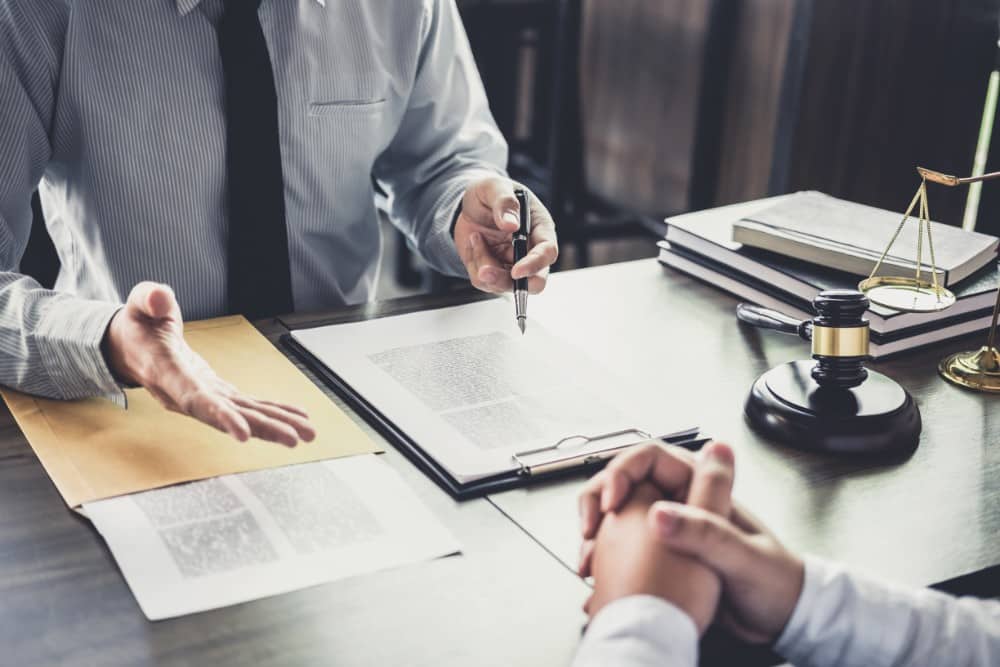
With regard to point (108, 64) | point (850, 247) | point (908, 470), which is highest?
point (108, 64)

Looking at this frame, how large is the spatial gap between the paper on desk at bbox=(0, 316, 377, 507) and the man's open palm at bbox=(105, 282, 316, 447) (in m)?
0.04

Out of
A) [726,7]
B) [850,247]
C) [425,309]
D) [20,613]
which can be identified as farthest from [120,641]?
[726,7]

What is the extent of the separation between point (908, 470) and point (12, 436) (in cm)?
87

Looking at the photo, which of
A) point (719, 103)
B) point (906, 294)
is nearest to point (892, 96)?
point (719, 103)

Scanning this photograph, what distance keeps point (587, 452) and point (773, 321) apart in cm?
35

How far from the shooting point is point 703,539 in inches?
31.0

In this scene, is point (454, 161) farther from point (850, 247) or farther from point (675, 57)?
point (675, 57)

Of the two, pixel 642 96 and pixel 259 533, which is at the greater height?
pixel 259 533

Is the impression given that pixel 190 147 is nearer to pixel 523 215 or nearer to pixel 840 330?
pixel 523 215

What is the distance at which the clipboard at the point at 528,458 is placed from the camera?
96cm

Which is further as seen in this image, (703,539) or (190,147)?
(190,147)

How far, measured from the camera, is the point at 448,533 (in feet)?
2.90

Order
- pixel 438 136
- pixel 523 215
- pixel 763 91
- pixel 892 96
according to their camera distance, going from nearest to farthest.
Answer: pixel 523 215
pixel 438 136
pixel 892 96
pixel 763 91

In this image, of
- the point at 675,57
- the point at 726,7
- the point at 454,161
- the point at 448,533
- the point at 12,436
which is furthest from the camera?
the point at 675,57
